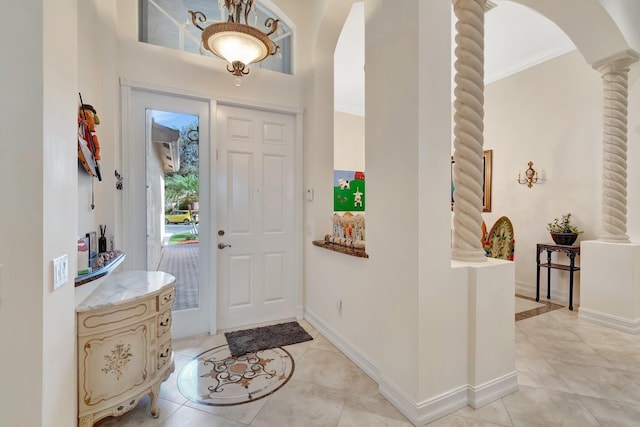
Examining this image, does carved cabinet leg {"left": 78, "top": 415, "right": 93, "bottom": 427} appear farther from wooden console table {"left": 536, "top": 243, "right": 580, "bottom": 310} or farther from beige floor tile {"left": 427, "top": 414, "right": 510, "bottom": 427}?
wooden console table {"left": 536, "top": 243, "right": 580, "bottom": 310}

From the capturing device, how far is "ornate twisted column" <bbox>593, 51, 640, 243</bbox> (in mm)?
2988

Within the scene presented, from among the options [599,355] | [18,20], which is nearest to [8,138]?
[18,20]

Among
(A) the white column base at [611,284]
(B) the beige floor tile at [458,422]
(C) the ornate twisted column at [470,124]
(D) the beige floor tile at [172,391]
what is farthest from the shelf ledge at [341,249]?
(A) the white column base at [611,284]

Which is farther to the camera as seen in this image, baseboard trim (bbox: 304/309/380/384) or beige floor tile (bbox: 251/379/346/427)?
baseboard trim (bbox: 304/309/380/384)

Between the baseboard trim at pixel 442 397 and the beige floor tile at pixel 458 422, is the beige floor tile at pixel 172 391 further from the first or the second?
the beige floor tile at pixel 458 422

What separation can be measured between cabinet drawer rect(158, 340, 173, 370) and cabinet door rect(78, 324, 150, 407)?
11 centimetres

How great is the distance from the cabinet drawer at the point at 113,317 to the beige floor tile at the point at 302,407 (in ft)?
3.03

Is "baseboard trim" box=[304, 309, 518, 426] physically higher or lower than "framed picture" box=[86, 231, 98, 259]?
lower

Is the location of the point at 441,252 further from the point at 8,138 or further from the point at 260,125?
the point at 260,125

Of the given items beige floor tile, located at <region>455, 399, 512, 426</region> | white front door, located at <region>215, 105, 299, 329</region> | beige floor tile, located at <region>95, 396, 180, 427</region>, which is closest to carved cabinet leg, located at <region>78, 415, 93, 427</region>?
beige floor tile, located at <region>95, 396, 180, 427</region>

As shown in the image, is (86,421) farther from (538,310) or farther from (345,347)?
(538,310)

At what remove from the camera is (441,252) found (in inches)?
67.1

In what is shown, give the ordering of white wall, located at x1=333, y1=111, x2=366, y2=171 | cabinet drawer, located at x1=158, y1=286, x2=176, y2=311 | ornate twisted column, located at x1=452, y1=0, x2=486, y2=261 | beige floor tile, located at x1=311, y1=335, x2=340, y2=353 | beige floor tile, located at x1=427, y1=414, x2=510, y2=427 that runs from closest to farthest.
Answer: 1. beige floor tile, located at x1=427, y1=414, x2=510, y2=427
2. cabinet drawer, located at x1=158, y1=286, x2=176, y2=311
3. ornate twisted column, located at x1=452, y1=0, x2=486, y2=261
4. beige floor tile, located at x1=311, y1=335, x2=340, y2=353
5. white wall, located at x1=333, y1=111, x2=366, y2=171

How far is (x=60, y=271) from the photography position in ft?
3.79
